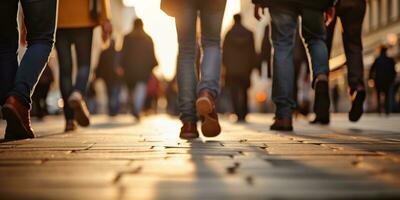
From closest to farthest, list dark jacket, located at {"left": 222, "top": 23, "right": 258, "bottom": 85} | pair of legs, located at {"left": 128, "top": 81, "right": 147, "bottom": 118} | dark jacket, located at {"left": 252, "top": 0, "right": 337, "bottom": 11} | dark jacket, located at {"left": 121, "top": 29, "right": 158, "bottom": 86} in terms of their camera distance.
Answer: dark jacket, located at {"left": 252, "top": 0, "right": 337, "bottom": 11}
dark jacket, located at {"left": 222, "top": 23, "right": 258, "bottom": 85}
dark jacket, located at {"left": 121, "top": 29, "right": 158, "bottom": 86}
pair of legs, located at {"left": 128, "top": 81, "right": 147, "bottom": 118}

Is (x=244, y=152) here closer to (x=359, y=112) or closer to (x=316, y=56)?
(x=316, y=56)

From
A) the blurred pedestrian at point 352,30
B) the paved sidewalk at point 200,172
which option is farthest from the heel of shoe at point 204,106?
the blurred pedestrian at point 352,30

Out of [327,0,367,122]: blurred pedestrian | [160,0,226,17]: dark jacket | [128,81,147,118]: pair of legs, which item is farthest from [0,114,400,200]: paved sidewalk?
[128,81,147,118]: pair of legs

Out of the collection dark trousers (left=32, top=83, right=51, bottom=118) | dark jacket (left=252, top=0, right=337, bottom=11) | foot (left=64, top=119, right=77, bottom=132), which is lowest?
foot (left=64, top=119, right=77, bottom=132)

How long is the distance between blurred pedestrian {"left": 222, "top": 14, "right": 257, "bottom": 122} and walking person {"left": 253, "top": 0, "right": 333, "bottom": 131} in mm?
4527

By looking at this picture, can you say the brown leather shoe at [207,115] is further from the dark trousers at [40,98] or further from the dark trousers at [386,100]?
the dark trousers at [386,100]

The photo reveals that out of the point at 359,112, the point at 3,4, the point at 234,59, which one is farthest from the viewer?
the point at 234,59

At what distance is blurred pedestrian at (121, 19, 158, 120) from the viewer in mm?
11414

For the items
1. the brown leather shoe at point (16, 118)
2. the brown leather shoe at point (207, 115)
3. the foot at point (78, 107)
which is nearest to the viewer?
the brown leather shoe at point (16, 118)

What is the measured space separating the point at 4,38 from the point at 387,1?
33.6m

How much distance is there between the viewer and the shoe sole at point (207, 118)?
4223 millimetres

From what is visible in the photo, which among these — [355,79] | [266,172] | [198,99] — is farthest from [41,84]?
[266,172]

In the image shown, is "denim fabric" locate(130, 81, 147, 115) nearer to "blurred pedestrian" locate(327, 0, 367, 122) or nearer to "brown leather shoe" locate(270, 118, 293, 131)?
"blurred pedestrian" locate(327, 0, 367, 122)

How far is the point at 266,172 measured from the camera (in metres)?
2.33
